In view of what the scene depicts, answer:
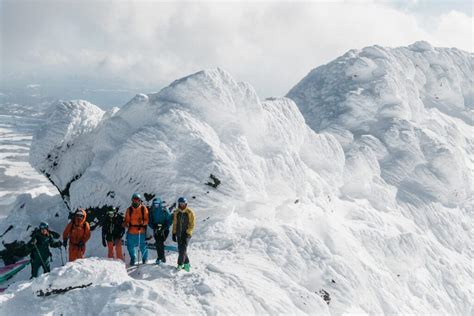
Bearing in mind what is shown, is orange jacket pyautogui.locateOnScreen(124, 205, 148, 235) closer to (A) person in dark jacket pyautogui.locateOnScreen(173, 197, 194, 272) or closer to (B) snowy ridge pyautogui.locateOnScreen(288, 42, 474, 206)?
(A) person in dark jacket pyautogui.locateOnScreen(173, 197, 194, 272)

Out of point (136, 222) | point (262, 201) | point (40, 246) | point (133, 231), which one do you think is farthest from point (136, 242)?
point (262, 201)

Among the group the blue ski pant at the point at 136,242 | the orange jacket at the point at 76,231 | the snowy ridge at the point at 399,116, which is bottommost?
the snowy ridge at the point at 399,116

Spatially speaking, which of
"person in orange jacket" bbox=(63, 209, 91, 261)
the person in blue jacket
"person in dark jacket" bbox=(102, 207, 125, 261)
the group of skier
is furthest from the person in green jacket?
the person in blue jacket

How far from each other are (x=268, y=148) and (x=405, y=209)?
1271 cm

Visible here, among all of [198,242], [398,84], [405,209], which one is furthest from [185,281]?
[398,84]

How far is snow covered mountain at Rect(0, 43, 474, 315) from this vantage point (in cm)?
1141

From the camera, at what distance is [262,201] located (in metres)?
18.1

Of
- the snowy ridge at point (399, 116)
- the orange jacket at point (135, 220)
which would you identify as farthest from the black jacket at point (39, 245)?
the snowy ridge at point (399, 116)

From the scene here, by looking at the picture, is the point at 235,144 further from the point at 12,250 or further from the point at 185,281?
the point at 12,250

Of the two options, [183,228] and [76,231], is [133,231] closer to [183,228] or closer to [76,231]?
[183,228]

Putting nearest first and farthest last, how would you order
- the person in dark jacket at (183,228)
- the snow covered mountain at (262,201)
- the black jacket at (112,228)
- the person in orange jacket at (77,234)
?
the snow covered mountain at (262,201) < the person in dark jacket at (183,228) < the person in orange jacket at (77,234) < the black jacket at (112,228)

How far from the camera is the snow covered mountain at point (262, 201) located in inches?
449

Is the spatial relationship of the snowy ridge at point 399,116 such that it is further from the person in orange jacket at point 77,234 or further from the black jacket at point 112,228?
the person in orange jacket at point 77,234

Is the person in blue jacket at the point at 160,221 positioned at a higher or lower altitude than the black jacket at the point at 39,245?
higher
